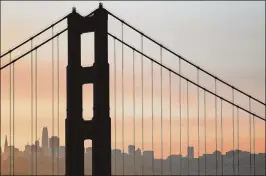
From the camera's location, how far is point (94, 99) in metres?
23.8

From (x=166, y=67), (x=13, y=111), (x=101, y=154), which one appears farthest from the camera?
(x=166, y=67)

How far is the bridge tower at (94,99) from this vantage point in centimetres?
2370

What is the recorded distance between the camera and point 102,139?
77.8 ft

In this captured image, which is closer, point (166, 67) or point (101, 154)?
point (101, 154)

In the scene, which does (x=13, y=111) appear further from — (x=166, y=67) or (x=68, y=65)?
(x=166, y=67)

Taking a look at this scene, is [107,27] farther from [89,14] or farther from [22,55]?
[22,55]

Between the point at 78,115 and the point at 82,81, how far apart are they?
133 cm

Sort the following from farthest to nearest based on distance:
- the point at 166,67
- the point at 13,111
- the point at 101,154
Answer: the point at 166,67, the point at 13,111, the point at 101,154

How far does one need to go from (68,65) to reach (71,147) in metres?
3.20

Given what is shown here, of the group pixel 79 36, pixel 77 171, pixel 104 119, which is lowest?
pixel 77 171

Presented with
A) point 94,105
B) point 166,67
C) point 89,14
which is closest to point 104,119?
point 94,105

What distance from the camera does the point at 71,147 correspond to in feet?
79.2

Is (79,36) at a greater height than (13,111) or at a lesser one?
greater

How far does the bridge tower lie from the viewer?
23703 mm
